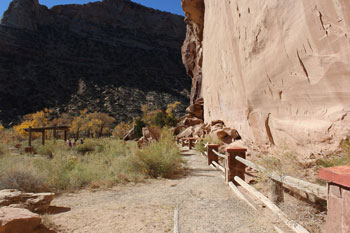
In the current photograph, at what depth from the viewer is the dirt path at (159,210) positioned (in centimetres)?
283

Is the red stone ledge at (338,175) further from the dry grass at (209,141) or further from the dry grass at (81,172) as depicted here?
the dry grass at (209,141)

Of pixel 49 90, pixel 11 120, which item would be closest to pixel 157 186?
pixel 11 120

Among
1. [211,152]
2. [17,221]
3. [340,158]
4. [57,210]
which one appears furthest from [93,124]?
[340,158]

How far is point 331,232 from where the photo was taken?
1744 millimetres

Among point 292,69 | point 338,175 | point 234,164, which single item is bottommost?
point 234,164

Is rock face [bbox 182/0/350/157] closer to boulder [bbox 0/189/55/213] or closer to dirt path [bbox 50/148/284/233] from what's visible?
dirt path [bbox 50/148/284/233]

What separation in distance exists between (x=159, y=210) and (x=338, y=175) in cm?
255

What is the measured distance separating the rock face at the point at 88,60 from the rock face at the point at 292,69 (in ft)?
98.1

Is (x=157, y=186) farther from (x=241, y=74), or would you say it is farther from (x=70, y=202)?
(x=241, y=74)

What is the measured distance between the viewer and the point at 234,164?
4688 millimetres

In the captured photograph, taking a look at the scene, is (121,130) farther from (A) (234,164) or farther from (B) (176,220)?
(B) (176,220)

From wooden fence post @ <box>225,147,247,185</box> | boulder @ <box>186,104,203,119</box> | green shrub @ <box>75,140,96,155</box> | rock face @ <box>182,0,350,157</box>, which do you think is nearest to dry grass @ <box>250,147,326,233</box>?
rock face @ <box>182,0,350,157</box>

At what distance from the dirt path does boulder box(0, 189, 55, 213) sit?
0.33m

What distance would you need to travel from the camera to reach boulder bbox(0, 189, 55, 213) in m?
3.33
